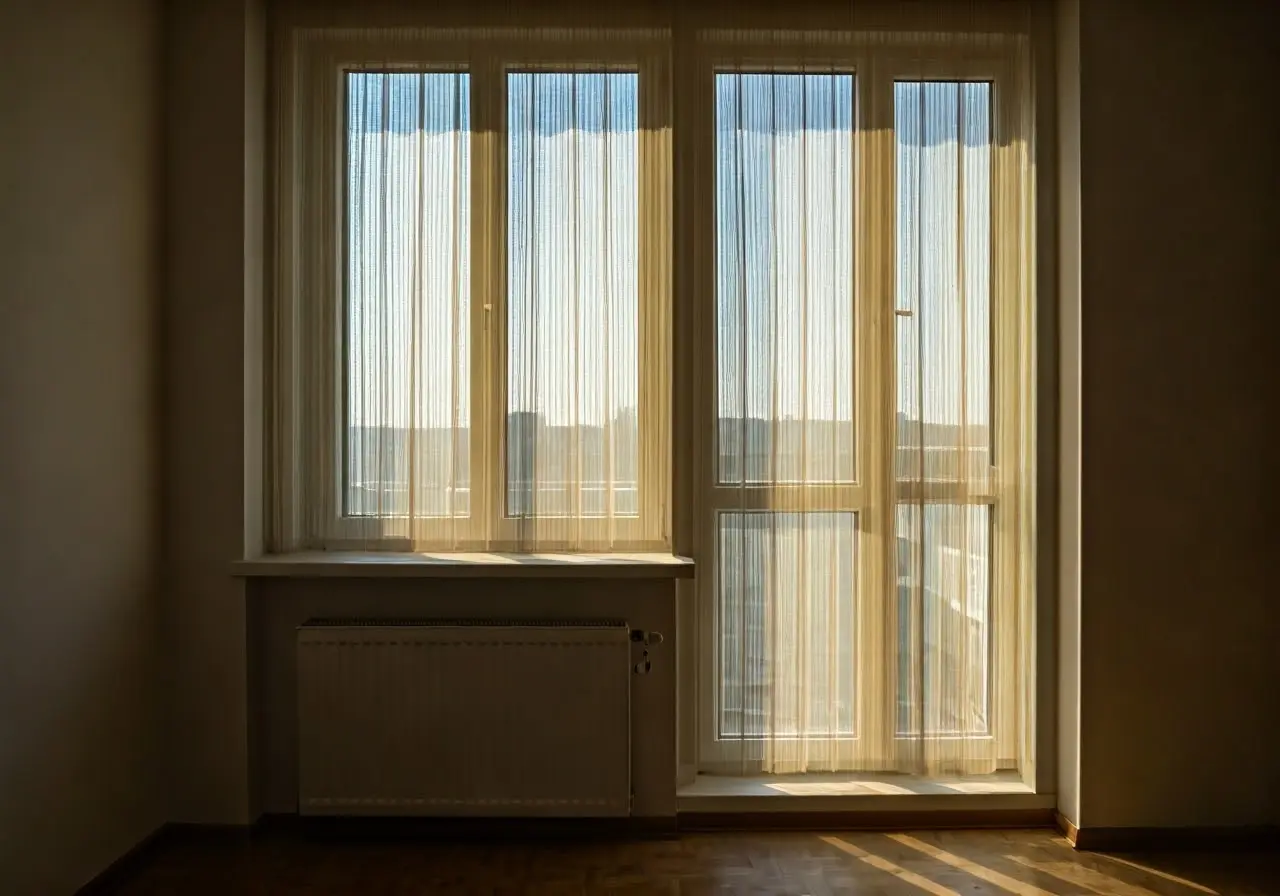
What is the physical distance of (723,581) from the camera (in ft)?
10.9

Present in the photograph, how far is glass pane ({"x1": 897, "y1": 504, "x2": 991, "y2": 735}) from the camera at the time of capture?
3.30 metres

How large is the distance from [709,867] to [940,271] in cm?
208

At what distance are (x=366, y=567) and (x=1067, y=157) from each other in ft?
8.66

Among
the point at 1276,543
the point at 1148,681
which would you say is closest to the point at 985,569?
the point at 1148,681

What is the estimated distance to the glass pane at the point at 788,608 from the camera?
330cm

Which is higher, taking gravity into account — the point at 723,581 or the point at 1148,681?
the point at 723,581

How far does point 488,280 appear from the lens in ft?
10.8

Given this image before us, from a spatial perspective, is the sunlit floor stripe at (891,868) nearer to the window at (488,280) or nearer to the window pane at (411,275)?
the window at (488,280)

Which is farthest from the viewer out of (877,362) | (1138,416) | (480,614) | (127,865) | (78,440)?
(877,362)

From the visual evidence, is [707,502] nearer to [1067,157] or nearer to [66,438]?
[1067,157]

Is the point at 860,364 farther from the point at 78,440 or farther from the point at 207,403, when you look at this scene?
the point at 78,440

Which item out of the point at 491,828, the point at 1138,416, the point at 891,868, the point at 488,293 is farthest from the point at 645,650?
the point at 1138,416

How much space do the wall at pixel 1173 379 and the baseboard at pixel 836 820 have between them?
1.25ft

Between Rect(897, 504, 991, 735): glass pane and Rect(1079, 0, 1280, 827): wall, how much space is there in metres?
0.35
